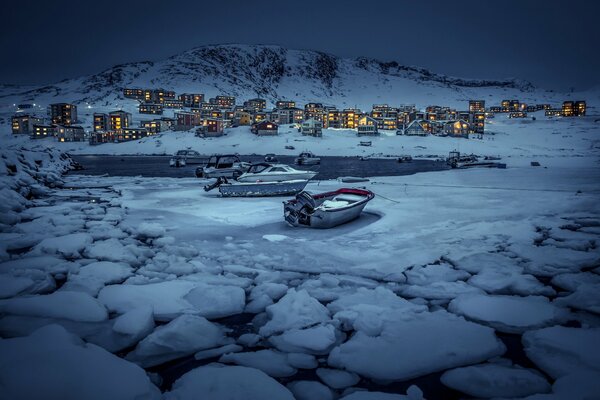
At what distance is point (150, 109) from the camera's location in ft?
532

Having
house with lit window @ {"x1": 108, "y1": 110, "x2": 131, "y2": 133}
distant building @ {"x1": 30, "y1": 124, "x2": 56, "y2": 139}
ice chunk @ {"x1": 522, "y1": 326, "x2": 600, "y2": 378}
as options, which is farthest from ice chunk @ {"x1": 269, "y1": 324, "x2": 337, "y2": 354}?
distant building @ {"x1": 30, "y1": 124, "x2": 56, "y2": 139}

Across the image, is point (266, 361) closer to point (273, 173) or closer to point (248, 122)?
point (273, 173)

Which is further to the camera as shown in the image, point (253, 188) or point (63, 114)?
point (63, 114)

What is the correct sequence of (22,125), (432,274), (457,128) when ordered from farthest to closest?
(22,125), (457,128), (432,274)

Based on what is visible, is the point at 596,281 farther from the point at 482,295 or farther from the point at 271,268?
the point at 271,268

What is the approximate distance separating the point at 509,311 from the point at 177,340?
5.03m

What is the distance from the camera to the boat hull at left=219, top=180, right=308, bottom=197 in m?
20.6

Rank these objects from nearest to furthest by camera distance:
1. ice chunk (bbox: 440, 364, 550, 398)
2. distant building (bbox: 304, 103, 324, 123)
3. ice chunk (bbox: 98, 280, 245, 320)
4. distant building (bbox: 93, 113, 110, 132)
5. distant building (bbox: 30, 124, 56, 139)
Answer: ice chunk (bbox: 440, 364, 550, 398), ice chunk (bbox: 98, 280, 245, 320), distant building (bbox: 30, 124, 56, 139), distant building (bbox: 93, 113, 110, 132), distant building (bbox: 304, 103, 324, 123)

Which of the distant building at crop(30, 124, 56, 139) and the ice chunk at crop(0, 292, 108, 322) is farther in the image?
the distant building at crop(30, 124, 56, 139)

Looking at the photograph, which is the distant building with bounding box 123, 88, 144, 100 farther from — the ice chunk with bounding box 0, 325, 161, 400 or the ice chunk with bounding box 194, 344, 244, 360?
the ice chunk with bounding box 194, 344, 244, 360

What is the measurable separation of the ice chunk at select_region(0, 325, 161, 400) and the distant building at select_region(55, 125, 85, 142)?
457 feet

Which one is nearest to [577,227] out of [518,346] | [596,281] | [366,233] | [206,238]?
[596,281]

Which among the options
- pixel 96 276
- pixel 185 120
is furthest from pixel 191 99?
pixel 96 276

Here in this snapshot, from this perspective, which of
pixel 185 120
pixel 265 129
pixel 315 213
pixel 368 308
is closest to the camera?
pixel 368 308
